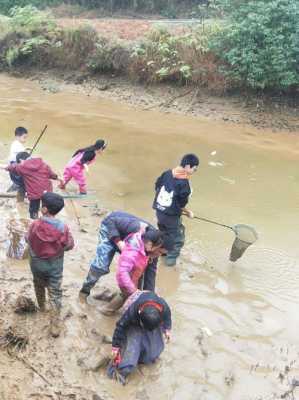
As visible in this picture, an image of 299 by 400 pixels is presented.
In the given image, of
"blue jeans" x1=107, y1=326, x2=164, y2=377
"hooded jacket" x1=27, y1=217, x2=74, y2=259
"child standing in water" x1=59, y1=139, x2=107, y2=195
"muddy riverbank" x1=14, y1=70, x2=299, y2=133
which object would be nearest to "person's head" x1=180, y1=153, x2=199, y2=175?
"hooded jacket" x1=27, y1=217, x2=74, y2=259

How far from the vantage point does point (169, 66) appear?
1577 centimetres

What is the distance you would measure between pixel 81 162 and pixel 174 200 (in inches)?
101

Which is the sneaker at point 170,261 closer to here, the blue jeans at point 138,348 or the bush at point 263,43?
the blue jeans at point 138,348

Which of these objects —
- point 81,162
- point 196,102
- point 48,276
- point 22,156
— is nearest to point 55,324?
point 48,276

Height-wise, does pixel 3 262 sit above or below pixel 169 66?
below

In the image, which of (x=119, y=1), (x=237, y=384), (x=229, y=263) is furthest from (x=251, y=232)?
(x=119, y=1)

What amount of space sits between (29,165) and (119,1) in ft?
71.6

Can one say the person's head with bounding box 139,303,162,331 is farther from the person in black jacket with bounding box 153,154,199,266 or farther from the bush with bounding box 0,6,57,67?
the bush with bounding box 0,6,57,67

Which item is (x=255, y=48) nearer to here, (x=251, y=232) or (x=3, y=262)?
(x=251, y=232)

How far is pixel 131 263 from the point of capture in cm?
513

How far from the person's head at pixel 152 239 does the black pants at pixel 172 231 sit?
1709mm

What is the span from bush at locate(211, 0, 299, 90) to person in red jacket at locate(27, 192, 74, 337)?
1024cm

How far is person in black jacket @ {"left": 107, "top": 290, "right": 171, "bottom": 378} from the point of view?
4.61 meters

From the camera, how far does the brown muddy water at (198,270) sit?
4.88 m
